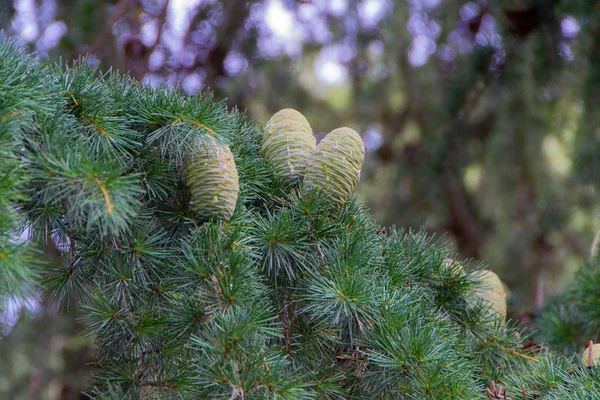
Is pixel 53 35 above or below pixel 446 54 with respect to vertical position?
below

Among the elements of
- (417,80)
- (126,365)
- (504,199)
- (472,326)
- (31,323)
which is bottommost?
(31,323)

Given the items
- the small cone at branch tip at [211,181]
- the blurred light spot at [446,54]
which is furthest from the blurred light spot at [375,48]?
the small cone at branch tip at [211,181]

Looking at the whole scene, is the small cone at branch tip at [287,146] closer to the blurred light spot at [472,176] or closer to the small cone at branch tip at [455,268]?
the small cone at branch tip at [455,268]

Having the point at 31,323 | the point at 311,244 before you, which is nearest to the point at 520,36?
the point at 311,244

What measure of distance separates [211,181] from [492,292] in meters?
0.62

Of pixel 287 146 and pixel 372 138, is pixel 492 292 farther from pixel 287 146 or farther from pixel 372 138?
pixel 372 138

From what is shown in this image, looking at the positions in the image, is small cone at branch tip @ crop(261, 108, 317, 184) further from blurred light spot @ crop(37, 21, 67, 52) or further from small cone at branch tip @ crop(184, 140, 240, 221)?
blurred light spot @ crop(37, 21, 67, 52)

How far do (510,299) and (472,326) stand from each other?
739 mm

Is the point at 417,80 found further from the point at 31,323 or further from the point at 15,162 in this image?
Result: the point at 15,162

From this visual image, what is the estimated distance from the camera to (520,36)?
2072 mm

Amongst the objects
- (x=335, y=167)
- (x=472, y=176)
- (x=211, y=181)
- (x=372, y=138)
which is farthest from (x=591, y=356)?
(x=472, y=176)

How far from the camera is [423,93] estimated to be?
8.82ft

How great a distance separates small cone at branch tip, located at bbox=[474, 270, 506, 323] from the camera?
1036 millimetres

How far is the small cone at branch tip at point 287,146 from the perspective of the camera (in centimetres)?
93
